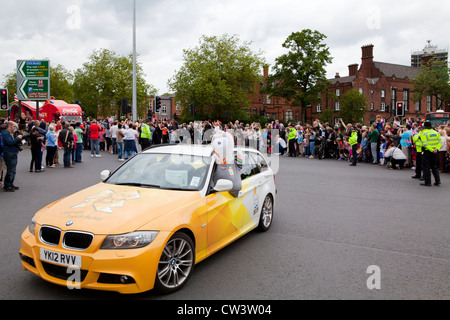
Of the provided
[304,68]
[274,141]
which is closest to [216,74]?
[304,68]

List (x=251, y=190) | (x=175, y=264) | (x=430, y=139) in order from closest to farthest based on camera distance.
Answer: (x=175, y=264) < (x=251, y=190) < (x=430, y=139)

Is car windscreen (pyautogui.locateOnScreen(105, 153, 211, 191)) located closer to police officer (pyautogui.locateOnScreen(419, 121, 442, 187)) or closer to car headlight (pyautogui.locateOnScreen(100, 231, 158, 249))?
car headlight (pyautogui.locateOnScreen(100, 231, 158, 249))

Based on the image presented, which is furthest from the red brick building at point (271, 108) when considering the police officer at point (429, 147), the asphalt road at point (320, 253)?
the asphalt road at point (320, 253)

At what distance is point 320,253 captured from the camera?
17.8 ft

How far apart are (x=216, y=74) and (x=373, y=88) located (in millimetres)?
38172

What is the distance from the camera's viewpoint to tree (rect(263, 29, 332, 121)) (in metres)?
57.5

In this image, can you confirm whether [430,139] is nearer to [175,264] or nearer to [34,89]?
[175,264]

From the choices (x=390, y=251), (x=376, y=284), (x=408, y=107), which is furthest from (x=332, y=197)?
(x=408, y=107)

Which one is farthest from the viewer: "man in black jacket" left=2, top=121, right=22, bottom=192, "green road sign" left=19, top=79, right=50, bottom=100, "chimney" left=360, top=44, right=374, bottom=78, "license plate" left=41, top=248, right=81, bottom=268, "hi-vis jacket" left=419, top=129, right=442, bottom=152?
"chimney" left=360, top=44, right=374, bottom=78

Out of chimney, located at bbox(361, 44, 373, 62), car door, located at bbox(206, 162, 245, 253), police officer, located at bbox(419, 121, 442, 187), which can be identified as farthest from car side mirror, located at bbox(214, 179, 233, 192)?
chimney, located at bbox(361, 44, 373, 62)

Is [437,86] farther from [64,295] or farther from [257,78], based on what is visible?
[64,295]

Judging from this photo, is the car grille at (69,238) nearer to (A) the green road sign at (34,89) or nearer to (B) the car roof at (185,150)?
(B) the car roof at (185,150)

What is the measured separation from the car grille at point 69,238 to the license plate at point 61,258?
87 mm

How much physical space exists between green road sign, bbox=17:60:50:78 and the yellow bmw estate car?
18.0 meters
